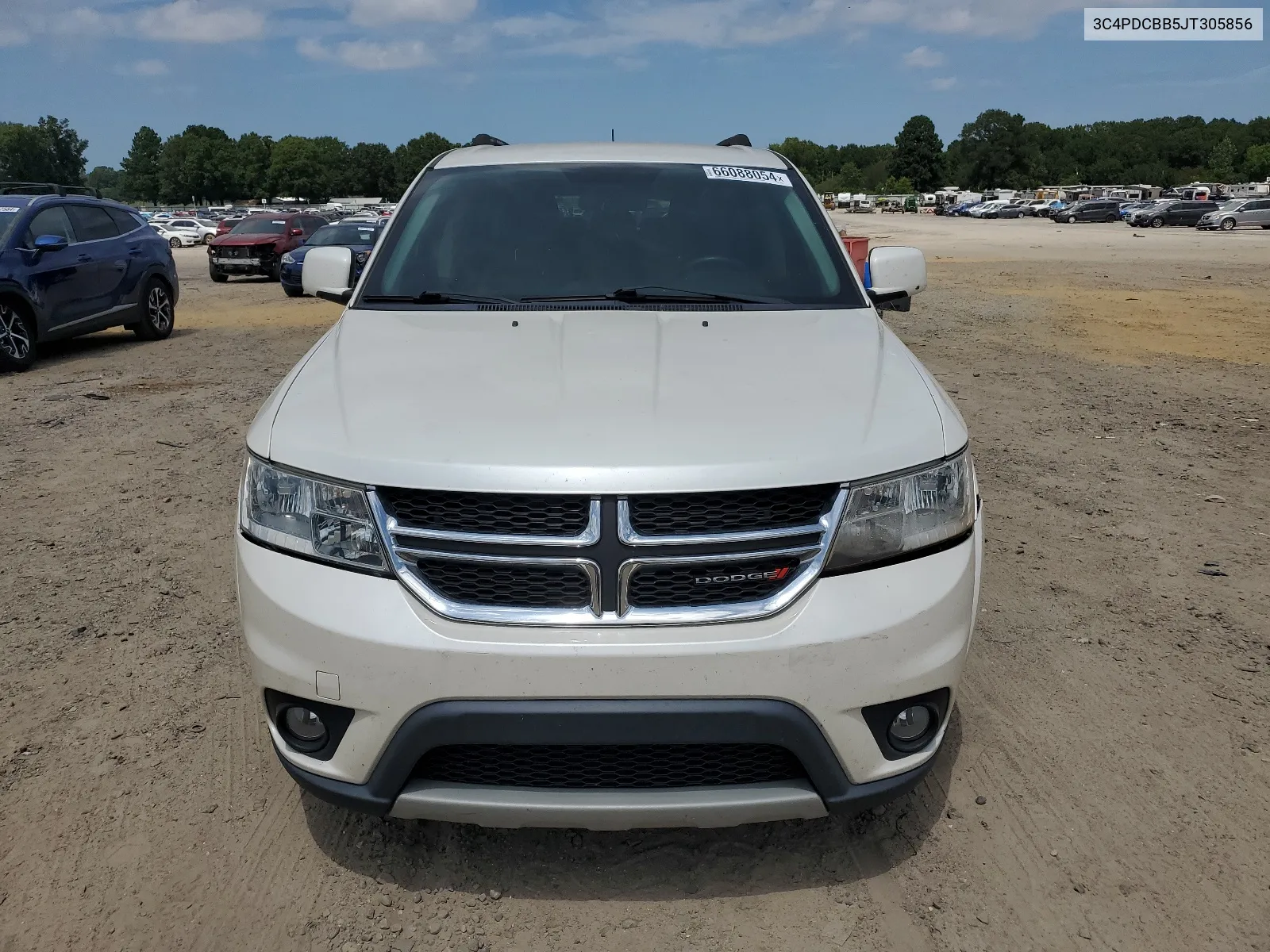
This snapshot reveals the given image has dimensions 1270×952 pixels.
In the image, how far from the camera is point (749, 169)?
12.3 feet

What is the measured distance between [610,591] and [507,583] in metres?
0.21

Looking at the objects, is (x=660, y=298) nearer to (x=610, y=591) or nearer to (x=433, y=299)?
(x=433, y=299)

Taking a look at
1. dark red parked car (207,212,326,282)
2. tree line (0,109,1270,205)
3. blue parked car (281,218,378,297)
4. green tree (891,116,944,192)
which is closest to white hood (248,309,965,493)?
blue parked car (281,218,378,297)

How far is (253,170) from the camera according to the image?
134 m

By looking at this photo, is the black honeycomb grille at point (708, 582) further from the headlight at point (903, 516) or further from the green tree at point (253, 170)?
the green tree at point (253, 170)

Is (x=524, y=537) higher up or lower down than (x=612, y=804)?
higher up

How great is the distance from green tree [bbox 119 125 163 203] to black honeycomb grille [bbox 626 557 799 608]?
146528 millimetres

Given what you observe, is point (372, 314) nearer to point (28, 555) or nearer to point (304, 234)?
point (28, 555)

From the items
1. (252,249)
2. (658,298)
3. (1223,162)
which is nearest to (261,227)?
(252,249)

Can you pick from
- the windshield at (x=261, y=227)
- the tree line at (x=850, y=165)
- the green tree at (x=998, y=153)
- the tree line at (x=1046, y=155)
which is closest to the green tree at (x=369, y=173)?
the tree line at (x=850, y=165)

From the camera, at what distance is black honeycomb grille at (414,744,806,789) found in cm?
217

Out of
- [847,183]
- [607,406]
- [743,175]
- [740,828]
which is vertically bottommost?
[740,828]

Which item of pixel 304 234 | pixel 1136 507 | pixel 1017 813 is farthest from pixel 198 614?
pixel 304 234

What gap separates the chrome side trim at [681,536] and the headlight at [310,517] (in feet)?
1.70
